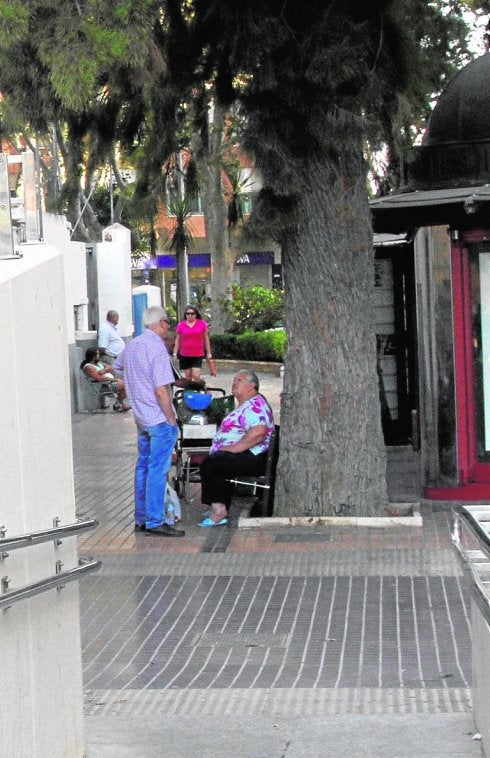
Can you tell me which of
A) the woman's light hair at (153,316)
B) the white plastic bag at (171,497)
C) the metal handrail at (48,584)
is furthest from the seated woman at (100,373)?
the metal handrail at (48,584)

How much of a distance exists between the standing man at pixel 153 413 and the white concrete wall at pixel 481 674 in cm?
488

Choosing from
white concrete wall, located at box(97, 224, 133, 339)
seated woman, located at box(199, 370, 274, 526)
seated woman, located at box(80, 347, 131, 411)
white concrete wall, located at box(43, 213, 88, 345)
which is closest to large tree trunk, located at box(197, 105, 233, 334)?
white concrete wall, located at box(97, 224, 133, 339)

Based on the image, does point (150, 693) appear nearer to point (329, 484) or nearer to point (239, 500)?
point (329, 484)

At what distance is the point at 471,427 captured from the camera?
36.7ft

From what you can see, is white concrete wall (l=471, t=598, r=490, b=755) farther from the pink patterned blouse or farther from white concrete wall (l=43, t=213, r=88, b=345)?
white concrete wall (l=43, t=213, r=88, b=345)

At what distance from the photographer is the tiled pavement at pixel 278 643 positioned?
5.31 metres

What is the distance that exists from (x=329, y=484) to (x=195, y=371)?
13013mm

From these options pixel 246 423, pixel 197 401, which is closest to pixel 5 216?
pixel 246 423

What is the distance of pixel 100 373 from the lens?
21031 mm

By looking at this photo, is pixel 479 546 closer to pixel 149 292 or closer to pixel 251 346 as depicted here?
pixel 149 292

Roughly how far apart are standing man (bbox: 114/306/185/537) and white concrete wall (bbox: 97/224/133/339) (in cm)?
1555

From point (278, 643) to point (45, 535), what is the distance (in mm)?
3138

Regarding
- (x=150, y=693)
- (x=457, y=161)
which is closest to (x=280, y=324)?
(x=457, y=161)

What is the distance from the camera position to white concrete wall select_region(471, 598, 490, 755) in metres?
4.76
